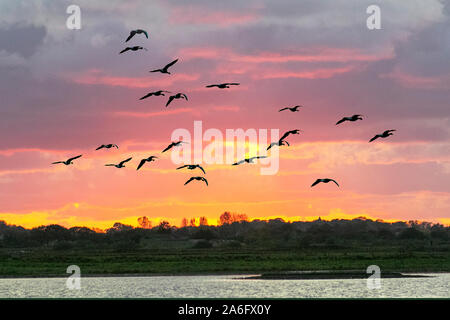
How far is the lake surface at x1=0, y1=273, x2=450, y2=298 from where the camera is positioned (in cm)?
6253

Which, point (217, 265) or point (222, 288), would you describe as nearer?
point (222, 288)

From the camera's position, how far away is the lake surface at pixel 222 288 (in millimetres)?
62528

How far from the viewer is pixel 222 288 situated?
2677 inches

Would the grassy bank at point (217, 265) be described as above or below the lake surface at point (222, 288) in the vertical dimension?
above

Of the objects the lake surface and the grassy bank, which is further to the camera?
the grassy bank

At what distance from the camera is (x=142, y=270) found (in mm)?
94062

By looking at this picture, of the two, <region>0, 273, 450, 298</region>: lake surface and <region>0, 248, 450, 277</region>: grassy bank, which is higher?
<region>0, 248, 450, 277</region>: grassy bank

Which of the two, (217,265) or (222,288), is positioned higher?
(217,265)

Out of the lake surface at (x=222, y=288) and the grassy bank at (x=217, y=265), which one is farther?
the grassy bank at (x=217, y=265)
